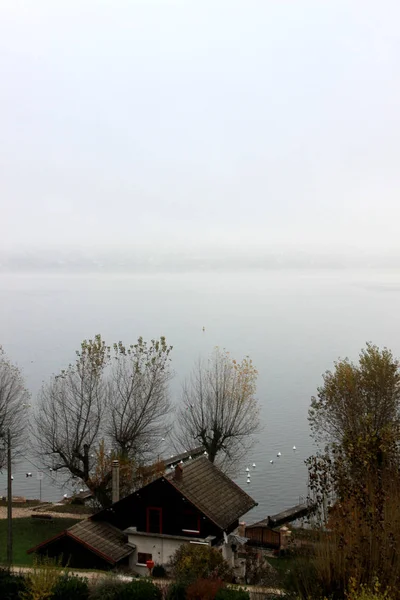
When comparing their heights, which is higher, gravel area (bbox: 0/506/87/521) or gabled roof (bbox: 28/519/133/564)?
gabled roof (bbox: 28/519/133/564)

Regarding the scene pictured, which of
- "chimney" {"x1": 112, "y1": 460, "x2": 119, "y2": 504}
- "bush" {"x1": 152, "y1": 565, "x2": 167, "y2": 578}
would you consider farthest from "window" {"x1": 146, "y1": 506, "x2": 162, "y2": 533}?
"chimney" {"x1": 112, "y1": 460, "x2": 119, "y2": 504}

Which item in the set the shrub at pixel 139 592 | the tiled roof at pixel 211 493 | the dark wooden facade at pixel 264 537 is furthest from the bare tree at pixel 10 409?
the shrub at pixel 139 592

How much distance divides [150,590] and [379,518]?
7475mm

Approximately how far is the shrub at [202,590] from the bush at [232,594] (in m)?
0.15

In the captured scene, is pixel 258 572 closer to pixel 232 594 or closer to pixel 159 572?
pixel 159 572

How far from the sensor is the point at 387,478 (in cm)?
2159

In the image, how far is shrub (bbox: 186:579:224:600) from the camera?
17.8 meters

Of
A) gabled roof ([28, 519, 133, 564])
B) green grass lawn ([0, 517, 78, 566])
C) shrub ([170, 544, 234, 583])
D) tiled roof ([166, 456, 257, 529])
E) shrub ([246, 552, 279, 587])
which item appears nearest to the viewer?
shrub ([246, 552, 279, 587])

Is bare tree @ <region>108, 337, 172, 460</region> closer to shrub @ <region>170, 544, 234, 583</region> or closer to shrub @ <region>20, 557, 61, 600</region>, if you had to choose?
shrub @ <region>170, 544, 234, 583</region>

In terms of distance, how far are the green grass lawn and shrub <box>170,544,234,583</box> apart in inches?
304

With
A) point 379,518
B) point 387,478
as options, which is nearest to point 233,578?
point 387,478

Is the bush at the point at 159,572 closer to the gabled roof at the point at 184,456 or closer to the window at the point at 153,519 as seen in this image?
the window at the point at 153,519

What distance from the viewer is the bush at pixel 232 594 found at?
17772 millimetres

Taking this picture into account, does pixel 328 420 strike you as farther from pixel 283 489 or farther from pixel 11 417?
pixel 11 417
